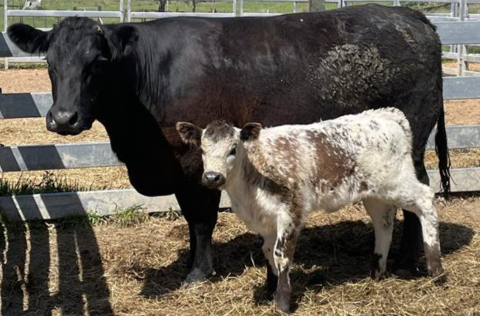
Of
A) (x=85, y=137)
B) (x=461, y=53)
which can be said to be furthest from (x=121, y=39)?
(x=461, y=53)

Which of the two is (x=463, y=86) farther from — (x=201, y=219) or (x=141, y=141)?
Answer: (x=141, y=141)

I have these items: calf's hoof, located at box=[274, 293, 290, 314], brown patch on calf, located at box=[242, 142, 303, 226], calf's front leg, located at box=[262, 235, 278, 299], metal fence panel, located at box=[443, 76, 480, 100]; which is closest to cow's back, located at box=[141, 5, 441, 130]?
brown patch on calf, located at box=[242, 142, 303, 226]

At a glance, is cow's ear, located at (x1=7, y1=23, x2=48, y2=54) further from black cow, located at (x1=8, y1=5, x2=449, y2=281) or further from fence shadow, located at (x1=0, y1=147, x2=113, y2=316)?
fence shadow, located at (x1=0, y1=147, x2=113, y2=316)

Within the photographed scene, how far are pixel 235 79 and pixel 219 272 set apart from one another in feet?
4.98

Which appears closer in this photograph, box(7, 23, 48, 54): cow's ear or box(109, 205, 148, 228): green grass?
box(7, 23, 48, 54): cow's ear

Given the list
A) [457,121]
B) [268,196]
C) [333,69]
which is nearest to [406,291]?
[268,196]

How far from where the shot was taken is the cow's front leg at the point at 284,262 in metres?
4.79

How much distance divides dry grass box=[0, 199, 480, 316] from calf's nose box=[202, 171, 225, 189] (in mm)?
1029

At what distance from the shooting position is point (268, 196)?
188 inches

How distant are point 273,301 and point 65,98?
189cm

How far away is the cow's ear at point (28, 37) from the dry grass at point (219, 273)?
170 cm

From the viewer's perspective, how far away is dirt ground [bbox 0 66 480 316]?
5035 mm

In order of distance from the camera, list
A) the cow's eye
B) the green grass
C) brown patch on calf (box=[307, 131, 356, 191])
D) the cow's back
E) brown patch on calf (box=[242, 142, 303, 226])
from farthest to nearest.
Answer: the green grass, the cow's back, brown patch on calf (box=[307, 131, 356, 191]), brown patch on calf (box=[242, 142, 303, 226]), the cow's eye

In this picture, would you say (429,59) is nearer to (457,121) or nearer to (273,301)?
(273,301)
